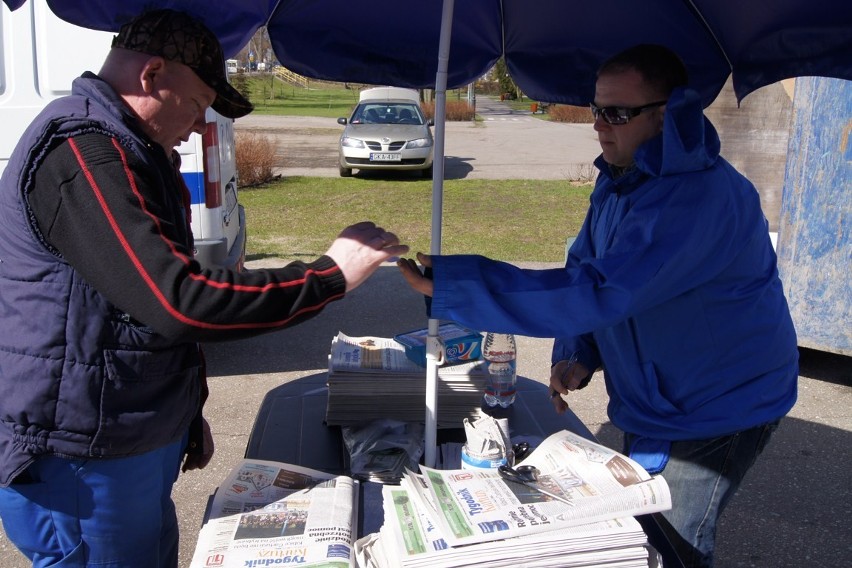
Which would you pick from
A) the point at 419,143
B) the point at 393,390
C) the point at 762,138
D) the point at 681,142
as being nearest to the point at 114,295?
the point at 393,390

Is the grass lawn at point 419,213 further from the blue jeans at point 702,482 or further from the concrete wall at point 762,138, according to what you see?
the blue jeans at point 702,482

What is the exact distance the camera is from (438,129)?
192 centimetres

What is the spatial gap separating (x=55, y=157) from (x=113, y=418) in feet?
1.73

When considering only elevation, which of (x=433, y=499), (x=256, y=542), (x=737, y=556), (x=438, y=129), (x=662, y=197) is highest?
(x=438, y=129)

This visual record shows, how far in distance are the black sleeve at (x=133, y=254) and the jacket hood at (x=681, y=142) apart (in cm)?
87

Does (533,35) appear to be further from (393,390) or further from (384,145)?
(384,145)

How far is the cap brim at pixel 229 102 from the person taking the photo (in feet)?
5.66

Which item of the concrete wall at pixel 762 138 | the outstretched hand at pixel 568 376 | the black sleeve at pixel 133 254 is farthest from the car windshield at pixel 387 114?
the black sleeve at pixel 133 254

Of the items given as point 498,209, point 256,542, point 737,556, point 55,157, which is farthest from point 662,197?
point 498,209

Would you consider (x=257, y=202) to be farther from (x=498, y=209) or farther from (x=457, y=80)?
(x=457, y=80)

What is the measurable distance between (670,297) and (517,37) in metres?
1.31

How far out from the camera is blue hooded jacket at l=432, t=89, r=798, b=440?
1623mm

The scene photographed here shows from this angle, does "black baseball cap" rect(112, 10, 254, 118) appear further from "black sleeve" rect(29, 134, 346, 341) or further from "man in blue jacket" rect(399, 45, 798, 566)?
"man in blue jacket" rect(399, 45, 798, 566)

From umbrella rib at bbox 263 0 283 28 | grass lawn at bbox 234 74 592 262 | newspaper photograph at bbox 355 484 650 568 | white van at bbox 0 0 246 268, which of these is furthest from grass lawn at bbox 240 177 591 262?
newspaper photograph at bbox 355 484 650 568
